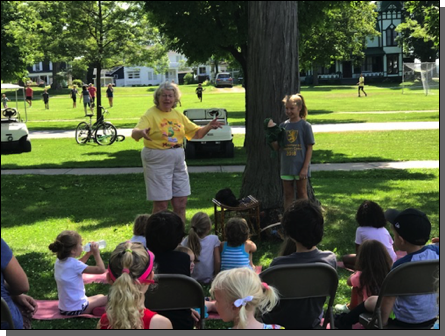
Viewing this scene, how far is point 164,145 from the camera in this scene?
23.8ft

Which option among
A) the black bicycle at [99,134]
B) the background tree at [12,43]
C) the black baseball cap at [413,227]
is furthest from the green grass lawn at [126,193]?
the background tree at [12,43]

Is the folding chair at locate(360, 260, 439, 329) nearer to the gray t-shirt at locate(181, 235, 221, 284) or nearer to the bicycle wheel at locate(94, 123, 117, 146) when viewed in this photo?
the gray t-shirt at locate(181, 235, 221, 284)

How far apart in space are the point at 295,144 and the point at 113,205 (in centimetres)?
407

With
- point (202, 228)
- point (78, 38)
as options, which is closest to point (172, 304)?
point (202, 228)

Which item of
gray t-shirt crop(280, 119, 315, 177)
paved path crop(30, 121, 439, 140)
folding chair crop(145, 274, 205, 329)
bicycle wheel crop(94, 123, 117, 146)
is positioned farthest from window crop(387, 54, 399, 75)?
folding chair crop(145, 274, 205, 329)

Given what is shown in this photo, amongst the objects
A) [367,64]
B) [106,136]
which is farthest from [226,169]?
[367,64]

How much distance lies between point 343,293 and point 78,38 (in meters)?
23.5

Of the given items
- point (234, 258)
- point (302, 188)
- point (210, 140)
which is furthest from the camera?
point (210, 140)

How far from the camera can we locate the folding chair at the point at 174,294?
370 cm

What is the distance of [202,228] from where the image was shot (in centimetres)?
581

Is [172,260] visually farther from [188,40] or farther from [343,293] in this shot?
[188,40]

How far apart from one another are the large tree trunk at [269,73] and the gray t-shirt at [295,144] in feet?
2.34

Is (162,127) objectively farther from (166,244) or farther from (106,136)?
(106,136)

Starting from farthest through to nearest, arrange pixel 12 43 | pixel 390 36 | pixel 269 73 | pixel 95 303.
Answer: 1. pixel 390 36
2. pixel 12 43
3. pixel 269 73
4. pixel 95 303
